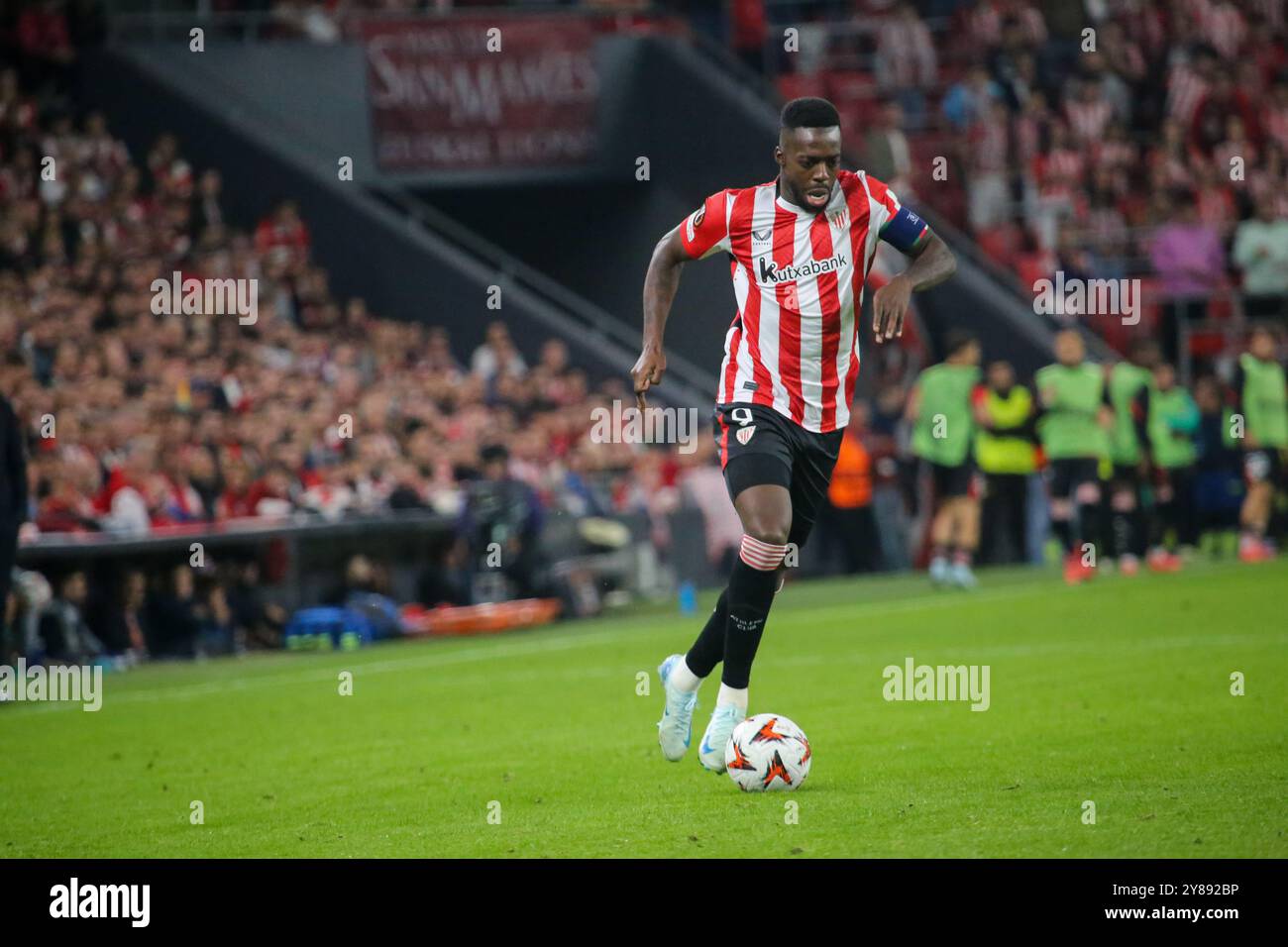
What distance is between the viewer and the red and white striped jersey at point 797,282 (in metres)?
8.77

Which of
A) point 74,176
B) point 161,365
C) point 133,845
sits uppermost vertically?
point 74,176

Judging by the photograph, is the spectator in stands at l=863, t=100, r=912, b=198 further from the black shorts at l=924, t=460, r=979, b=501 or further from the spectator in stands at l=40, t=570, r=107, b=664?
the spectator in stands at l=40, t=570, r=107, b=664

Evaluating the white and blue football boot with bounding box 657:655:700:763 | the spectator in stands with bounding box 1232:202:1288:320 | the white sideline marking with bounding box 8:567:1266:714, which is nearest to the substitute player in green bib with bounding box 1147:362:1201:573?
the spectator in stands with bounding box 1232:202:1288:320

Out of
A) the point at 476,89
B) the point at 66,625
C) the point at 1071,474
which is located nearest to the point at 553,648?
the point at 66,625

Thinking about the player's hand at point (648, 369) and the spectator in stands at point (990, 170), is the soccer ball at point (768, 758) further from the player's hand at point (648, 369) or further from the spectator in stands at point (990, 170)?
the spectator in stands at point (990, 170)

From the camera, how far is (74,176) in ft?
73.0

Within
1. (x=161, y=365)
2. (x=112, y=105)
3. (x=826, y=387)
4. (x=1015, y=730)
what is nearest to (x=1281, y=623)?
(x=1015, y=730)

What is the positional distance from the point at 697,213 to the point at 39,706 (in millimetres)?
6972

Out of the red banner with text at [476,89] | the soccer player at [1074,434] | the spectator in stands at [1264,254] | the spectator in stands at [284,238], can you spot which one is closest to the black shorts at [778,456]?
the soccer player at [1074,434]

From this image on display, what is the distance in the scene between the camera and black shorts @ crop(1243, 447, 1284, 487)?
21.6 m

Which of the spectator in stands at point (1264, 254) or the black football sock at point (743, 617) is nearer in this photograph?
the black football sock at point (743, 617)

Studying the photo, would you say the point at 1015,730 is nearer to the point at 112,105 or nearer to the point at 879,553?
the point at 879,553

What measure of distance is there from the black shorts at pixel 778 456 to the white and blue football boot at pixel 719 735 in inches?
29.5

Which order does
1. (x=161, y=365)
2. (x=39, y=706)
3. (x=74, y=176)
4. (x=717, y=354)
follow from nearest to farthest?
(x=39, y=706) → (x=161, y=365) → (x=74, y=176) → (x=717, y=354)
